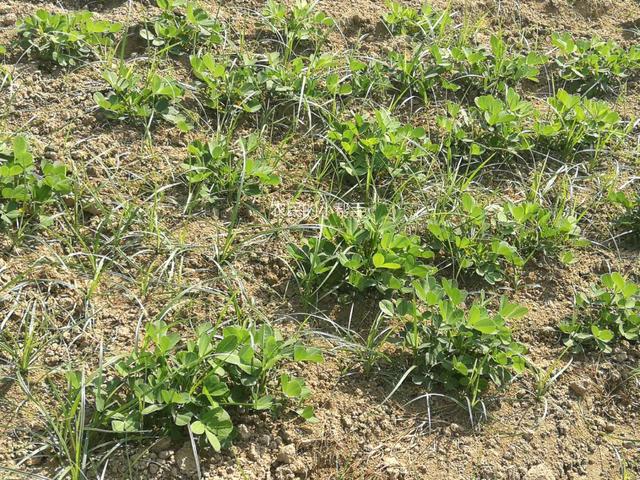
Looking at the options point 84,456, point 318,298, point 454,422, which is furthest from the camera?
point 318,298

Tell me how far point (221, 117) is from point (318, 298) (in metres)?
1.10

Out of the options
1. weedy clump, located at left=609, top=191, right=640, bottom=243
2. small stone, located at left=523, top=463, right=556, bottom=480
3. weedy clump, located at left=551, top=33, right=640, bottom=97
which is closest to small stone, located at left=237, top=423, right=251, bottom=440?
small stone, located at left=523, top=463, right=556, bottom=480

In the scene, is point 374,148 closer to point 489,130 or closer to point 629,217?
point 489,130

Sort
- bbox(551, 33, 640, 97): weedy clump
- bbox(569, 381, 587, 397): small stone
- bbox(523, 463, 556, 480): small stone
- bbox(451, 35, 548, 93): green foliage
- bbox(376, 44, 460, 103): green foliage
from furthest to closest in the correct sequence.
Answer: bbox(551, 33, 640, 97): weedy clump → bbox(451, 35, 548, 93): green foliage → bbox(376, 44, 460, 103): green foliage → bbox(569, 381, 587, 397): small stone → bbox(523, 463, 556, 480): small stone

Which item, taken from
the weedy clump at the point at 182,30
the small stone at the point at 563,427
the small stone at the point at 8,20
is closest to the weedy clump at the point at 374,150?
the weedy clump at the point at 182,30

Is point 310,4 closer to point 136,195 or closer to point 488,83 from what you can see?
point 488,83

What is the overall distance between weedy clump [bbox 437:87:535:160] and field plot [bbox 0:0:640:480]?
0.5 inches

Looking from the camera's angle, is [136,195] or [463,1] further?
[463,1]

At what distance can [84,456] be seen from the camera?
2.29 m

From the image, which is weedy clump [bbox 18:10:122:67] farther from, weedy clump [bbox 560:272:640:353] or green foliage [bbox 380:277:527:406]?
weedy clump [bbox 560:272:640:353]

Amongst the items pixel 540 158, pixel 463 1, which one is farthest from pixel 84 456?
pixel 463 1

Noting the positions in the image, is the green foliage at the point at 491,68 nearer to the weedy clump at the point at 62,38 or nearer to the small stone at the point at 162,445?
the weedy clump at the point at 62,38

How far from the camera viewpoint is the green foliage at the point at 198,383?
239cm

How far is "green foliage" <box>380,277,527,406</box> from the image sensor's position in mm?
2738
